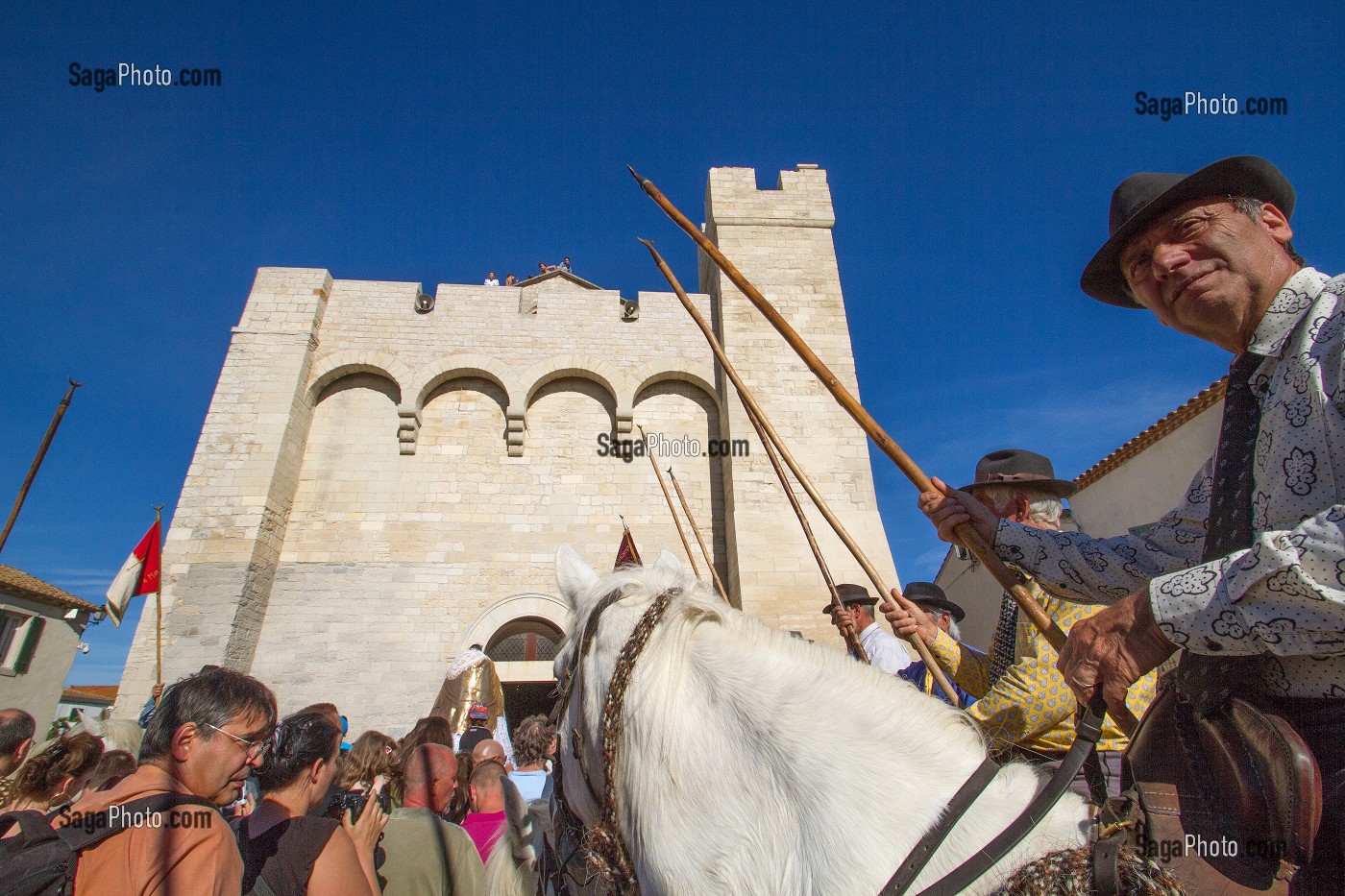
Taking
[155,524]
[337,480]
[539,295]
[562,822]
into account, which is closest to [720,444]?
[539,295]

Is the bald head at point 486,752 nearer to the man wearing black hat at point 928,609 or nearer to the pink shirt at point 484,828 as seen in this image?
the pink shirt at point 484,828

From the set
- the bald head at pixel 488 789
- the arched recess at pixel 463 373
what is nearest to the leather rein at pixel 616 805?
the bald head at pixel 488 789

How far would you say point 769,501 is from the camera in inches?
342

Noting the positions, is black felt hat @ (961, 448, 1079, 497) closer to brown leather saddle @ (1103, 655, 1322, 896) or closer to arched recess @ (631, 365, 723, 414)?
brown leather saddle @ (1103, 655, 1322, 896)

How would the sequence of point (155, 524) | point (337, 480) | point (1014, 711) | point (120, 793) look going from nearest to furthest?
point (120, 793) < point (1014, 711) < point (155, 524) < point (337, 480)

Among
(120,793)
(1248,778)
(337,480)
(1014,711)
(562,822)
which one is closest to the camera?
(1248,778)

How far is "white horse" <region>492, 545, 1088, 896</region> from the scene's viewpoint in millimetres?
963

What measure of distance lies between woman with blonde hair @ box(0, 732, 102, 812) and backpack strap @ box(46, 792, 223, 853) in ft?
4.69

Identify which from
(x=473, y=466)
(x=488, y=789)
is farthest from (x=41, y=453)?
(x=488, y=789)

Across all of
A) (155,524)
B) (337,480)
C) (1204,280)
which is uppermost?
(337,480)

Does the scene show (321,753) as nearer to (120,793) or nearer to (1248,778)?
(120,793)

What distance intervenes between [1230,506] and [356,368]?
1020 centimetres

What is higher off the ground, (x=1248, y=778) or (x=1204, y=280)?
(x=1204, y=280)

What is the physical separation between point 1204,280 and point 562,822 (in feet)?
5.84
